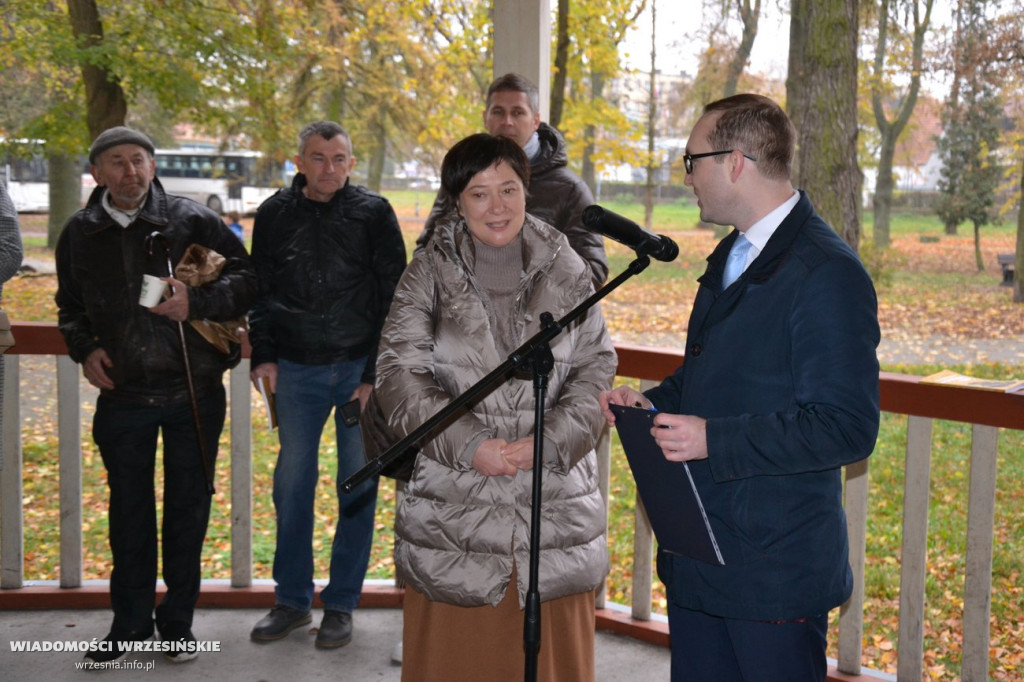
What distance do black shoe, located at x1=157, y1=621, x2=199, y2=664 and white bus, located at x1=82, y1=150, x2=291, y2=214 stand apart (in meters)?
8.42

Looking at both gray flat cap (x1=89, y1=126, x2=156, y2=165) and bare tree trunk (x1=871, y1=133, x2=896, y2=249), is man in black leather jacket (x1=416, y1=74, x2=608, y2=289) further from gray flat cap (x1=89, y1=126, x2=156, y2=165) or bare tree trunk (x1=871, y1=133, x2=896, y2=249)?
bare tree trunk (x1=871, y1=133, x2=896, y2=249)

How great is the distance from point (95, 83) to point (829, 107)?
5813mm

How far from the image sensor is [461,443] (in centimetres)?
235

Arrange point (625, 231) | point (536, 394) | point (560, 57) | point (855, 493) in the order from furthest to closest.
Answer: point (560, 57), point (855, 493), point (536, 394), point (625, 231)

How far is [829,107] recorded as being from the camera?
17.2 feet

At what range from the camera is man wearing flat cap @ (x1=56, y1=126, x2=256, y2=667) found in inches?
127

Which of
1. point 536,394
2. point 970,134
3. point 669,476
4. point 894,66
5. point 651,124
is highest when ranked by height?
point 894,66

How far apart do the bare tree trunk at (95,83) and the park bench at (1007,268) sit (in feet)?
28.7

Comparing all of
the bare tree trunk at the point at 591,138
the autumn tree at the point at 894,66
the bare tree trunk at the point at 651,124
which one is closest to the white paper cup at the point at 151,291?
the autumn tree at the point at 894,66

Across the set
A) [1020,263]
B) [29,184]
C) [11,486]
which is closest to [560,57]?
[1020,263]

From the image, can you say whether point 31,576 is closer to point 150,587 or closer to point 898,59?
point 150,587

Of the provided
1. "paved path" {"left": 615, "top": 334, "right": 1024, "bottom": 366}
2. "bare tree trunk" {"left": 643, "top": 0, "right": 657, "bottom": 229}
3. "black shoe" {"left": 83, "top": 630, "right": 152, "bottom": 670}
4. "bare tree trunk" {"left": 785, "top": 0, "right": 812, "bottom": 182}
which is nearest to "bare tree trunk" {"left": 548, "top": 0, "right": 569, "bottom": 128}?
"bare tree trunk" {"left": 643, "top": 0, "right": 657, "bottom": 229}

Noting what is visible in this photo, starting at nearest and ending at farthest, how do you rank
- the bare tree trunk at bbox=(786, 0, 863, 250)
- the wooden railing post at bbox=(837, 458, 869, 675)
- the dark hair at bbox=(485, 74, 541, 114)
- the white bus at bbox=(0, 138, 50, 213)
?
the wooden railing post at bbox=(837, 458, 869, 675) < the dark hair at bbox=(485, 74, 541, 114) < the bare tree trunk at bbox=(786, 0, 863, 250) < the white bus at bbox=(0, 138, 50, 213)

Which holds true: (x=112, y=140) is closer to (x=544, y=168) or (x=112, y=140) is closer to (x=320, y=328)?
(x=320, y=328)
